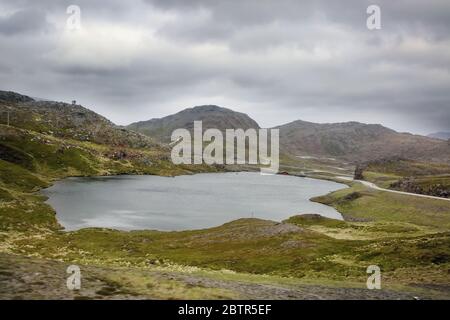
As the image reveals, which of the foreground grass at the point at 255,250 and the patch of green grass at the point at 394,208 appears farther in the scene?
the patch of green grass at the point at 394,208

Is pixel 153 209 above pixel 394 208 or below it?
below

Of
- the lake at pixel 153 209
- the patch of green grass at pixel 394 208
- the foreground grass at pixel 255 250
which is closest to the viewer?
the foreground grass at pixel 255 250

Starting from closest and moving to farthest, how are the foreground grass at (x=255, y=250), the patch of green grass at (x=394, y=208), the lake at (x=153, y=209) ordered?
the foreground grass at (x=255, y=250), the lake at (x=153, y=209), the patch of green grass at (x=394, y=208)

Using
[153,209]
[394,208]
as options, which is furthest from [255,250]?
[394,208]

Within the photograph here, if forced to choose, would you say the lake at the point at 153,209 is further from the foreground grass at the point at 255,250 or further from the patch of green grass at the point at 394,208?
the foreground grass at the point at 255,250

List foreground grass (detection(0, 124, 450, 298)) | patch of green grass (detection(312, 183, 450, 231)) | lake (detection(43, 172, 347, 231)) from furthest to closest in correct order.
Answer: patch of green grass (detection(312, 183, 450, 231)) < lake (detection(43, 172, 347, 231)) < foreground grass (detection(0, 124, 450, 298))

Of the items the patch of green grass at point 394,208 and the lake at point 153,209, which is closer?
the lake at point 153,209

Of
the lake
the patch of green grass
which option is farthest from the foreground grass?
the lake

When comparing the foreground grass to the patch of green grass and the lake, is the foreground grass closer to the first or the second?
the patch of green grass

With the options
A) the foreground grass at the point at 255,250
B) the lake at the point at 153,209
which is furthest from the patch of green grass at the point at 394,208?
the lake at the point at 153,209

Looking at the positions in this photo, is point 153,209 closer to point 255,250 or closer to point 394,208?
point 255,250
